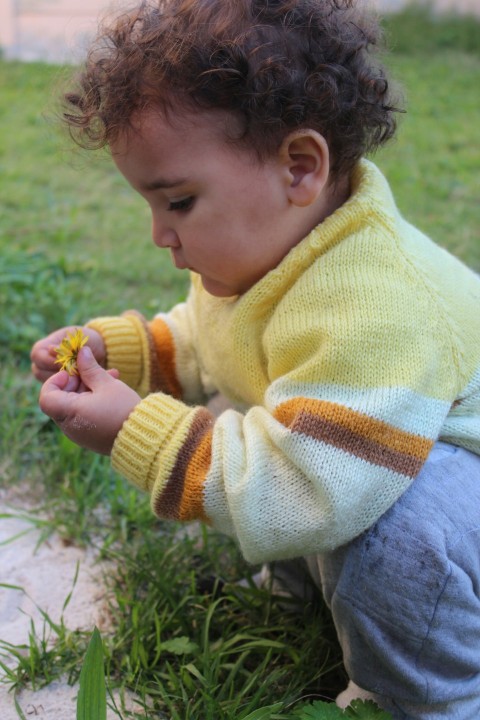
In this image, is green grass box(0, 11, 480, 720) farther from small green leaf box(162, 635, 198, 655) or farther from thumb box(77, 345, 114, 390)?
thumb box(77, 345, 114, 390)

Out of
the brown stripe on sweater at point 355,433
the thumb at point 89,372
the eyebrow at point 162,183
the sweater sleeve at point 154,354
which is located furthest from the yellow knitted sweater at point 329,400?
the sweater sleeve at point 154,354

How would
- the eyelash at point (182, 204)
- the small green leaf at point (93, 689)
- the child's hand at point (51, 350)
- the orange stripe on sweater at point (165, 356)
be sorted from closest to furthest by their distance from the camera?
the small green leaf at point (93, 689) → the eyelash at point (182, 204) → the child's hand at point (51, 350) → the orange stripe on sweater at point (165, 356)

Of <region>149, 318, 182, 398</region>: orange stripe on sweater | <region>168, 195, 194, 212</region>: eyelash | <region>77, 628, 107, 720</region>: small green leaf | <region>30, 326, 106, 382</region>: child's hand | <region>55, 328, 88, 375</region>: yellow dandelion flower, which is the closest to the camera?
<region>77, 628, 107, 720</region>: small green leaf

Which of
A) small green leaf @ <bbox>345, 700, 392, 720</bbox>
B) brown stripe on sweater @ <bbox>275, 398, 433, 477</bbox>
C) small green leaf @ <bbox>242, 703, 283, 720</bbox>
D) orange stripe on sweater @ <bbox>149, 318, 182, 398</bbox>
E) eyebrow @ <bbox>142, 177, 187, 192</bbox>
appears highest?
eyebrow @ <bbox>142, 177, 187, 192</bbox>

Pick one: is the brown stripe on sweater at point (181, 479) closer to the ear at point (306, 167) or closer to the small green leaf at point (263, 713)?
the small green leaf at point (263, 713)

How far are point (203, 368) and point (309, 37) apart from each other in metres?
0.75

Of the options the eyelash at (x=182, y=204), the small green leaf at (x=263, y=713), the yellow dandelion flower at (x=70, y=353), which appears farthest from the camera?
the yellow dandelion flower at (x=70, y=353)

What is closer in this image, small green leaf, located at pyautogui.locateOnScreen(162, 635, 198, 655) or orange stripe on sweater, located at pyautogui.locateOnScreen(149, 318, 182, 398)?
small green leaf, located at pyautogui.locateOnScreen(162, 635, 198, 655)

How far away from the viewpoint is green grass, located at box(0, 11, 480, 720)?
Answer: 63.8 inches

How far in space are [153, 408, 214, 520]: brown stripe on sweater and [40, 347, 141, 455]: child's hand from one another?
13cm

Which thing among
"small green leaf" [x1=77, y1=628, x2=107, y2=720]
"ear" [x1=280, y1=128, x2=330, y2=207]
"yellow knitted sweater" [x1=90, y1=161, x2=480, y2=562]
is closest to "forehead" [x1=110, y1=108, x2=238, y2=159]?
"ear" [x1=280, y1=128, x2=330, y2=207]

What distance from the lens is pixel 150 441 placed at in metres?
1.50

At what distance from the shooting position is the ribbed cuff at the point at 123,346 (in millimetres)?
1938

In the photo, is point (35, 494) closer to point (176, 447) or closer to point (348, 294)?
point (176, 447)
